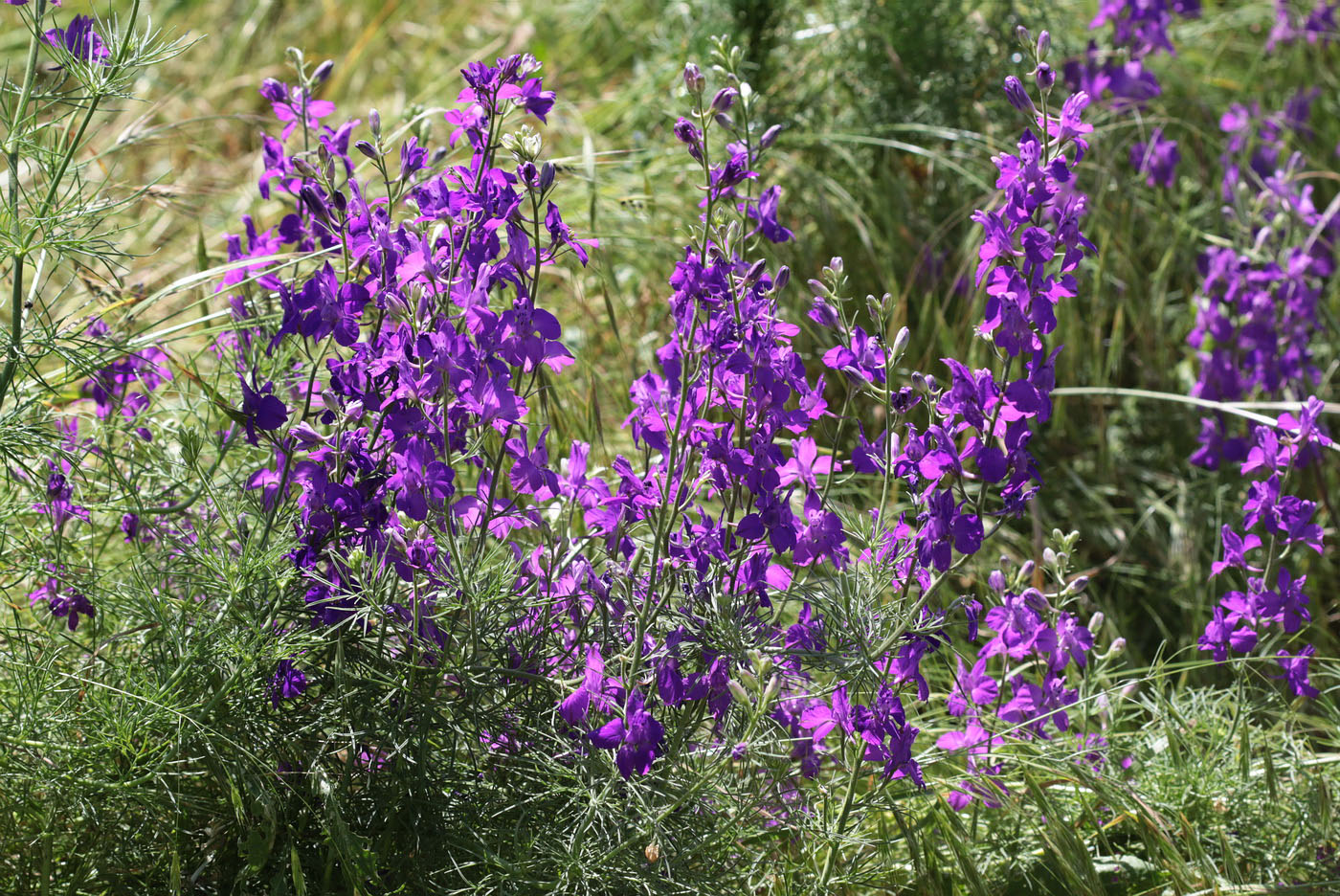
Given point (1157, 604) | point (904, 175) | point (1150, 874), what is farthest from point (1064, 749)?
point (904, 175)

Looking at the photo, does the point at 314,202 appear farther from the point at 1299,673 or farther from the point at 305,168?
the point at 1299,673

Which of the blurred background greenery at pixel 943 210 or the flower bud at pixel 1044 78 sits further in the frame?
the blurred background greenery at pixel 943 210

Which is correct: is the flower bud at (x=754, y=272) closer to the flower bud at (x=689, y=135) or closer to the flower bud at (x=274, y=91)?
the flower bud at (x=689, y=135)

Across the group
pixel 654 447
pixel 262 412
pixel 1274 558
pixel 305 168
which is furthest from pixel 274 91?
pixel 1274 558

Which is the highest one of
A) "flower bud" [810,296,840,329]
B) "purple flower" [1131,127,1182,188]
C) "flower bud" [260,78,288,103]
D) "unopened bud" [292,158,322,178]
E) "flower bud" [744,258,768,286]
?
"flower bud" [260,78,288,103]

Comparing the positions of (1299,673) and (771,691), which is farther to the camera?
(1299,673)

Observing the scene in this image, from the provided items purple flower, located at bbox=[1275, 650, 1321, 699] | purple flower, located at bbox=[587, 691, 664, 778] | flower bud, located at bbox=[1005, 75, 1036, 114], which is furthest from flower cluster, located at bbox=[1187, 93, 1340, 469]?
purple flower, located at bbox=[587, 691, 664, 778]

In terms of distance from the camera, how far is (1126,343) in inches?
129

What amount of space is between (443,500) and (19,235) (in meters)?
0.71

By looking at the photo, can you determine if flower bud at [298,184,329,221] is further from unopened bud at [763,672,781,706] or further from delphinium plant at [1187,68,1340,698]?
delphinium plant at [1187,68,1340,698]

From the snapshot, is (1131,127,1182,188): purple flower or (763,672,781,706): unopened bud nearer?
(763,672,781,706): unopened bud

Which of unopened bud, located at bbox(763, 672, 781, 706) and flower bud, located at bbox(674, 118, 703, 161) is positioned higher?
flower bud, located at bbox(674, 118, 703, 161)

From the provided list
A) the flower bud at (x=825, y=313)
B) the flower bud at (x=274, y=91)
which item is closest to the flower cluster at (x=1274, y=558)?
the flower bud at (x=825, y=313)

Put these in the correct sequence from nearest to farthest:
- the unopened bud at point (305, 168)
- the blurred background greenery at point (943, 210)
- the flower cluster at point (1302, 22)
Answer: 1. the unopened bud at point (305, 168)
2. the blurred background greenery at point (943, 210)
3. the flower cluster at point (1302, 22)
